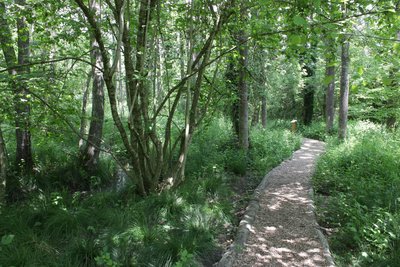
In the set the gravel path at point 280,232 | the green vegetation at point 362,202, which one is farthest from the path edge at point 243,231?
the green vegetation at point 362,202

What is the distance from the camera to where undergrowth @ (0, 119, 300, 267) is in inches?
140

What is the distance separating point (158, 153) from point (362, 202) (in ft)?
12.5

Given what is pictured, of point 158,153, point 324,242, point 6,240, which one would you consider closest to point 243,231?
point 324,242

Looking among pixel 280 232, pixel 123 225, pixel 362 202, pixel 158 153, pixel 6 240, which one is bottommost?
pixel 280 232

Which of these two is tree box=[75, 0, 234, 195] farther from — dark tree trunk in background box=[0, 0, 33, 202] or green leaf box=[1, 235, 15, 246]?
green leaf box=[1, 235, 15, 246]

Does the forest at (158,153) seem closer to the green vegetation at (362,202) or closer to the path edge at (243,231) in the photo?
the green vegetation at (362,202)

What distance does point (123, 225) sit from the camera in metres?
4.41

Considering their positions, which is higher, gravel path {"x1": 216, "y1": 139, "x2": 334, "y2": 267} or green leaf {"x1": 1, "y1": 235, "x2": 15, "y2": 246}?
green leaf {"x1": 1, "y1": 235, "x2": 15, "y2": 246}

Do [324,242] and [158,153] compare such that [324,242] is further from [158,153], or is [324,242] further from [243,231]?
[158,153]

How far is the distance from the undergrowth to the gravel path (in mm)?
394

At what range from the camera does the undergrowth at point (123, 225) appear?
3566 millimetres

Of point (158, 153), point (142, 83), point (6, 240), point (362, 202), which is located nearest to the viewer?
point (6, 240)

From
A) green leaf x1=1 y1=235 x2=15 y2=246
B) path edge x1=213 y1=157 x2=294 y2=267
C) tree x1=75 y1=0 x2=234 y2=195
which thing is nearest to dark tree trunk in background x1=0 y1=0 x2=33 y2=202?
tree x1=75 y1=0 x2=234 y2=195

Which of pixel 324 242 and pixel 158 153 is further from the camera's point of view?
pixel 158 153
